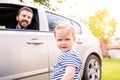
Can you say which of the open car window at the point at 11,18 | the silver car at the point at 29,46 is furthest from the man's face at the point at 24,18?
the open car window at the point at 11,18

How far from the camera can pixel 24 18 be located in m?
4.97

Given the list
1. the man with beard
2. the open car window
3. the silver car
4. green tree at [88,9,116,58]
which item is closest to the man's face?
the man with beard

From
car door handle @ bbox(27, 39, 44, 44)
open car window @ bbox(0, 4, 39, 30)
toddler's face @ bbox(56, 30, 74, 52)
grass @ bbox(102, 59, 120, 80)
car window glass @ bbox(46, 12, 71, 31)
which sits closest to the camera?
toddler's face @ bbox(56, 30, 74, 52)

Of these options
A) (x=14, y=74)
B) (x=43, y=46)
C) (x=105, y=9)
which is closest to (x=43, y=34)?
(x=43, y=46)

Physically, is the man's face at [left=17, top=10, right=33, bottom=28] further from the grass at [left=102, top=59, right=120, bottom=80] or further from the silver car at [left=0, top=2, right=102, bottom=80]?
the grass at [left=102, top=59, right=120, bottom=80]

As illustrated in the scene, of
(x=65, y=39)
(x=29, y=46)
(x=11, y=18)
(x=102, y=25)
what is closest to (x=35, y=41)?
(x=29, y=46)

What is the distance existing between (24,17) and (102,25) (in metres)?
28.1

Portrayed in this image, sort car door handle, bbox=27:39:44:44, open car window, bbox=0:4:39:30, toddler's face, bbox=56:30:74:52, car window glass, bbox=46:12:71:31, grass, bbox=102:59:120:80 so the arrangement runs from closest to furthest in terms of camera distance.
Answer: toddler's face, bbox=56:30:74:52 → car door handle, bbox=27:39:44:44 → open car window, bbox=0:4:39:30 → car window glass, bbox=46:12:71:31 → grass, bbox=102:59:120:80

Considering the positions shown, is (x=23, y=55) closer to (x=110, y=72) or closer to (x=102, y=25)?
(x=110, y=72)

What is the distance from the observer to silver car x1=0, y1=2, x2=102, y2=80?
4.52 meters

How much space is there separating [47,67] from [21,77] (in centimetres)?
62

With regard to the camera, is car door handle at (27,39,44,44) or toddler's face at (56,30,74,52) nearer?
toddler's face at (56,30,74,52)

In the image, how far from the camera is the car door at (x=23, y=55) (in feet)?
14.7

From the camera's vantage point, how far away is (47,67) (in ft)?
17.1
